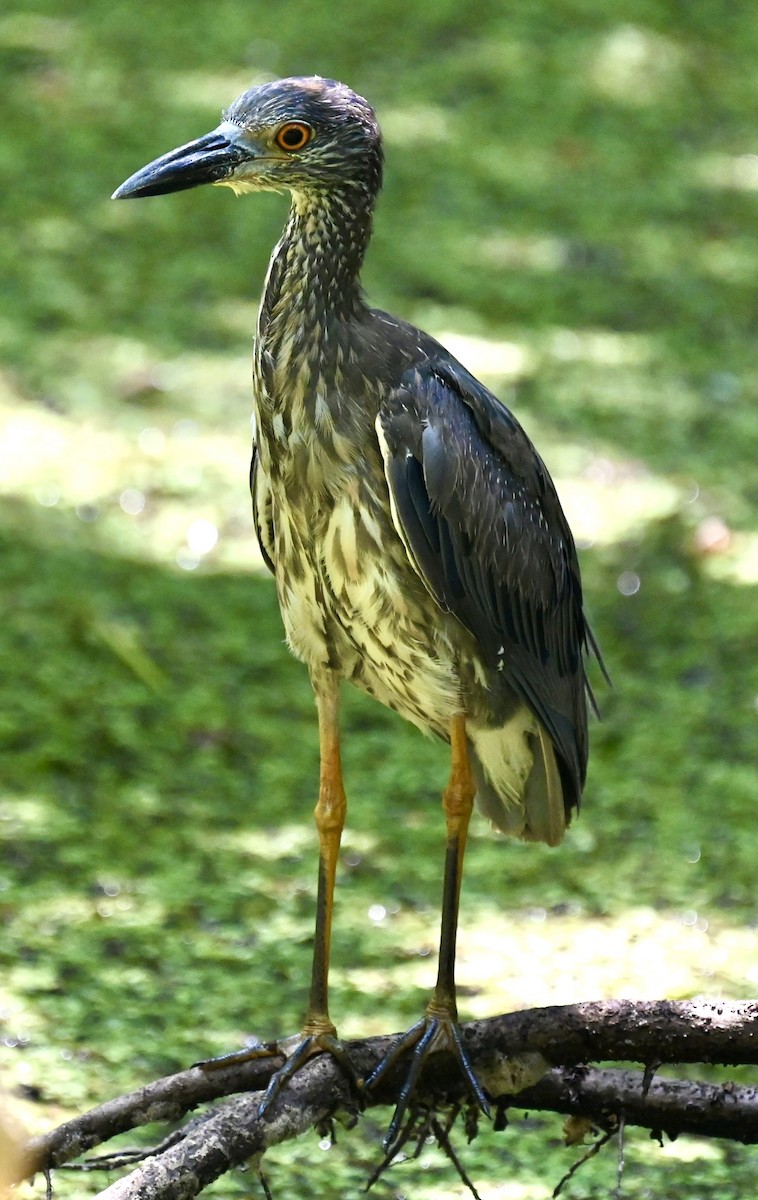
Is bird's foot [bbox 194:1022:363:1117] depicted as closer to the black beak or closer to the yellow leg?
the yellow leg

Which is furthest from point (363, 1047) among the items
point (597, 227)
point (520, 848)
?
point (597, 227)

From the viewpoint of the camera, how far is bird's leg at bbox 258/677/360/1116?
3.27m

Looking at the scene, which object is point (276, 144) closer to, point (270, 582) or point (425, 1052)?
point (425, 1052)

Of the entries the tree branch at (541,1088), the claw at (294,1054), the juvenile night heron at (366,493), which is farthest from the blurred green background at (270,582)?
the juvenile night heron at (366,493)

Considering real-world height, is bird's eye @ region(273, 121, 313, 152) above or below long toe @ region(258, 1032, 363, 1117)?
above

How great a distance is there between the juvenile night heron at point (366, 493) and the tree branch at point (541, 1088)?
0.08 m

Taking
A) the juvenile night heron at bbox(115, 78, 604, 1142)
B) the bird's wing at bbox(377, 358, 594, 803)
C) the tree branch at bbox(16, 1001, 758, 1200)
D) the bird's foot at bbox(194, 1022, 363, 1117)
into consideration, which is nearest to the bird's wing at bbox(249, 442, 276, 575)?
the juvenile night heron at bbox(115, 78, 604, 1142)

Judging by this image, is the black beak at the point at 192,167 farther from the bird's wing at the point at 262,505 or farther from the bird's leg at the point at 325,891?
the bird's leg at the point at 325,891

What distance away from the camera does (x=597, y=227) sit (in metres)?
7.80

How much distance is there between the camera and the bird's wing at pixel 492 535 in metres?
3.22

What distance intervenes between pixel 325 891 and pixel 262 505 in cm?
83

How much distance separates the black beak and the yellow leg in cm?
107

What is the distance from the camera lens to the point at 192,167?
314 centimetres

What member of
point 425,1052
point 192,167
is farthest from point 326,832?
point 192,167
